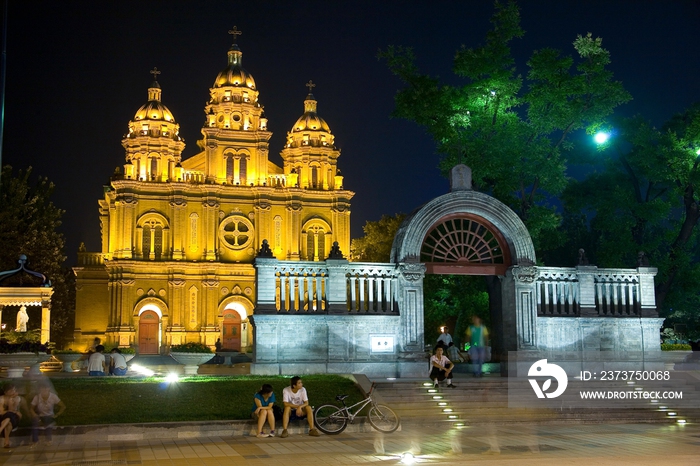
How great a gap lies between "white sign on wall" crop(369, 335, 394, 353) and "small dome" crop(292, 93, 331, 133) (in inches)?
1668

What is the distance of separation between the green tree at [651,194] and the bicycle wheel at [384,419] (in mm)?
15976

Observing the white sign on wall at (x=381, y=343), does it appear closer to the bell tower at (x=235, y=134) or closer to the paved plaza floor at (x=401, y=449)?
the paved plaza floor at (x=401, y=449)

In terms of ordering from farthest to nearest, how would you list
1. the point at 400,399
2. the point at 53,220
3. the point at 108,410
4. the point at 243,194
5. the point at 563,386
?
the point at 243,194 → the point at 53,220 → the point at 563,386 → the point at 400,399 → the point at 108,410

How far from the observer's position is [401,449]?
13.9 meters

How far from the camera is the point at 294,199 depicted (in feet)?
195

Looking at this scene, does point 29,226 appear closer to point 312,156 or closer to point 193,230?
point 193,230

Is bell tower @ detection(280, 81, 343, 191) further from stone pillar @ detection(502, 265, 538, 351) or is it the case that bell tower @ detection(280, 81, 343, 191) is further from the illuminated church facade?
stone pillar @ detection(502, 265, 538, 351)

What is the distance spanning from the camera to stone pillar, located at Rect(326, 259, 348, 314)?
870 inches

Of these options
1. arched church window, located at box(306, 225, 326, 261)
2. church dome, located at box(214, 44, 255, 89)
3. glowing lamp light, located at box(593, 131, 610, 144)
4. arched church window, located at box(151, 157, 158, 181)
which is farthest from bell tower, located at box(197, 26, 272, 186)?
glowing lamp light, located at box(593, 131, 610, 144)

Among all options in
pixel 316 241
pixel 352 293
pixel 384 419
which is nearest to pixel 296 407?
pixel 384 419

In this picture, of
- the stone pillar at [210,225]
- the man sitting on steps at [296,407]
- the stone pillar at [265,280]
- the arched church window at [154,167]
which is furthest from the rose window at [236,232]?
the man sitting on steps at [296,407]

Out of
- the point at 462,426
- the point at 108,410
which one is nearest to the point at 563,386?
the point at 462,426

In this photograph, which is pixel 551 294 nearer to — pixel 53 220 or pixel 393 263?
pixel 393 263

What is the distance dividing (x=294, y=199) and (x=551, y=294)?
36.8 meters
